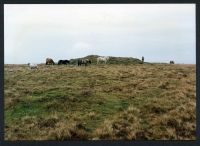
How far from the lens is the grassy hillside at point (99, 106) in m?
10.1

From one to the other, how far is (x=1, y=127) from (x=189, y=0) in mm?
3496

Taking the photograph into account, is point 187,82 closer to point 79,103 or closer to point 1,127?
point 79,103

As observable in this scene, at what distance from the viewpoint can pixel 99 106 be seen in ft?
39.3

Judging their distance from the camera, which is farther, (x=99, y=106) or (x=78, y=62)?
(x=78, y=62)

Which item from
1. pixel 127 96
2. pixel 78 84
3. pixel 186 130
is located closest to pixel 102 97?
pixel 127 96

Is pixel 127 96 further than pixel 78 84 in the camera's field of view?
No

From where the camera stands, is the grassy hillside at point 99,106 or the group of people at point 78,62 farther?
the group of people at point 78,62

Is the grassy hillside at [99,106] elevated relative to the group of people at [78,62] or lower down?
lower down

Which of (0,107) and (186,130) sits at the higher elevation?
(0,107)

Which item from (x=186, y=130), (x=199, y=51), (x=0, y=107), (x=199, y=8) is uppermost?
(x=199, y=8)

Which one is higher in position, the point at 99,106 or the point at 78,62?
the point at 78,62

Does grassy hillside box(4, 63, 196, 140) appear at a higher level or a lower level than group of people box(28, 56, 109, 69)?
lower

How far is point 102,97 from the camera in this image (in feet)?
42.2

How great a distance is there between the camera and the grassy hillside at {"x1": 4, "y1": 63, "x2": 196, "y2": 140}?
33.0ft
